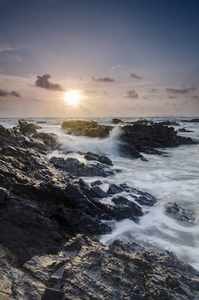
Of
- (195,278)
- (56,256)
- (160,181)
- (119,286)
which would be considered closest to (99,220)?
(56,256)

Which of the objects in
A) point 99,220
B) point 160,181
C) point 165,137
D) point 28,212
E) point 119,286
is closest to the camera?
point 119,286

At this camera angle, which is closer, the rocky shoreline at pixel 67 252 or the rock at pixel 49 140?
the rocky shoreline at pixel 67 252

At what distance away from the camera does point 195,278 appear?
3729 millimetres

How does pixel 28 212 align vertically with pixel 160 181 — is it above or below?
above

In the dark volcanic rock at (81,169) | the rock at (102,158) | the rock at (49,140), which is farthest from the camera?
the rock at (49,140)

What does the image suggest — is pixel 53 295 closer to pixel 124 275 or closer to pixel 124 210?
pixel 124 275

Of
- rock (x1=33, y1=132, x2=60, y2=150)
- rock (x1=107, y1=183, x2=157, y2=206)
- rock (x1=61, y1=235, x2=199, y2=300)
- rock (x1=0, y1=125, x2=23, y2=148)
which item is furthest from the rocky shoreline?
rock (x1=33, y1=132, x2=60, y2=150)

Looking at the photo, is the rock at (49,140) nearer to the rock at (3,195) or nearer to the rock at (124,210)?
the rock at (124,210)

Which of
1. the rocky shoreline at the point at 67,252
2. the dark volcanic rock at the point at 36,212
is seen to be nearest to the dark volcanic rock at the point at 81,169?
the rocky shoreline at the point at 67,252

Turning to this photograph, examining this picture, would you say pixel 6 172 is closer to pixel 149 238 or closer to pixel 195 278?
pixel 149 238

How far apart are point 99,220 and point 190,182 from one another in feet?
25.0

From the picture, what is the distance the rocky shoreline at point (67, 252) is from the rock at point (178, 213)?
0.05 meters

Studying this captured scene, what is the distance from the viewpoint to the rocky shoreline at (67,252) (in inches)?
122

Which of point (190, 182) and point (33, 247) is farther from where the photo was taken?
point (190, 182)
